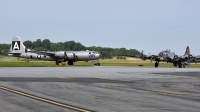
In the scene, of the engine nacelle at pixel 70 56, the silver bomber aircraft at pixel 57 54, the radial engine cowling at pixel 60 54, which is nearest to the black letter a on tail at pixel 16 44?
the silver bomber aircraft at pixel 57 54

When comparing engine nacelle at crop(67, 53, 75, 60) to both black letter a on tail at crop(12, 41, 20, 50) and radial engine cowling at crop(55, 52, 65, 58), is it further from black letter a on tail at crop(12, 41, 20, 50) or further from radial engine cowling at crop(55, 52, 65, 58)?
black letter a on tail at crop(12, 41, 20, 50)

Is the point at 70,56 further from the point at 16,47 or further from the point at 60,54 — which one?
the point at 16,47

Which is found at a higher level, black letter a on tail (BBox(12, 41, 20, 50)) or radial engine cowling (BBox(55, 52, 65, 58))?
black letter a on tail (BBox(12, 41, 20, 50))

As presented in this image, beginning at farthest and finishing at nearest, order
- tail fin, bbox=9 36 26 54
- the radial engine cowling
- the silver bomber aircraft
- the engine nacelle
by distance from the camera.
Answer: tail fin, bbox=9 36 26 54 → the radial engine cowling → the engine nacelle → the silver bomber aircraft

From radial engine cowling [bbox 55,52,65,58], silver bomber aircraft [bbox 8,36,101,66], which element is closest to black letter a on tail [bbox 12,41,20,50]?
silver bomber aircraft [bbox 8,36,101,66]

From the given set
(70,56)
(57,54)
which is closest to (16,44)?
(57,54)

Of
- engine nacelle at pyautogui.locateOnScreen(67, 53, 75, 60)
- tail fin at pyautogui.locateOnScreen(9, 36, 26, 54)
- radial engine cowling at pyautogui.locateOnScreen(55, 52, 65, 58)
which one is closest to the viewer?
engine nacelle at pyautogui.locateOnScreen(67, 53, 75, 60)

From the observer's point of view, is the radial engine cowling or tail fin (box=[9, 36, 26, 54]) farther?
tail fin (box=[9, 36, 26, 54])

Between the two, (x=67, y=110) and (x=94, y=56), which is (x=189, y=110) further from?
(x=94, y=56)

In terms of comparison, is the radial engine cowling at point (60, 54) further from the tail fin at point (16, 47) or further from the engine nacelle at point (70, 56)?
the tail fin at point (16, 47)

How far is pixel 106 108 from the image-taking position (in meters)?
13.8

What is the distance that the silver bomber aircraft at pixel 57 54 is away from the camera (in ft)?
330

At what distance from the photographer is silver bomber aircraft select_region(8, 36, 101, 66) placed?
100m

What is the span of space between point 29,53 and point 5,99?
95.9 m
